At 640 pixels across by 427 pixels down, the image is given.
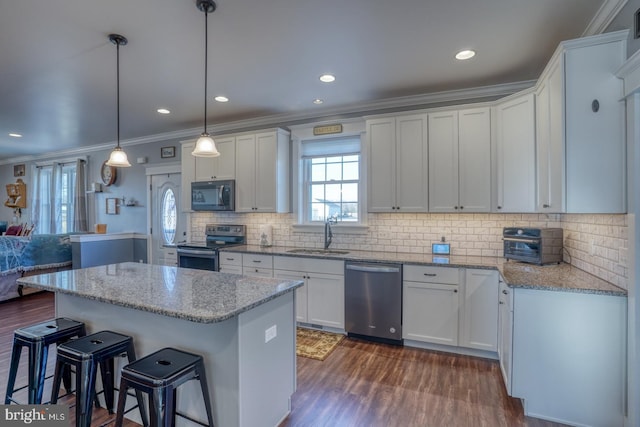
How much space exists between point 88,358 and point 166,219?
4.17 metres

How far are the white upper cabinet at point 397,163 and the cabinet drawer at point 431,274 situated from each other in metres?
0.67

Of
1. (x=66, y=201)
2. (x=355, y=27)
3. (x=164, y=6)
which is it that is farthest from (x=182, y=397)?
(x=66, y=201)

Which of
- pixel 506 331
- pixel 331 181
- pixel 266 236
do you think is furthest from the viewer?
pixel 266 236

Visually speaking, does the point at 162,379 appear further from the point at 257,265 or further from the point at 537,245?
the point at 537,245

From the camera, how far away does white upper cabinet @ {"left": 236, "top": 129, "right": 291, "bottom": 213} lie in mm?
4273

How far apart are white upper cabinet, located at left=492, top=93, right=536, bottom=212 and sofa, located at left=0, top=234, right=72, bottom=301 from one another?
22.0 ft

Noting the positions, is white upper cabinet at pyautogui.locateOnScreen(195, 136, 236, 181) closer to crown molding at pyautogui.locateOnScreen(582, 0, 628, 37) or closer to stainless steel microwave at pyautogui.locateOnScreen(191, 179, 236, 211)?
stainless steel microwave at pyautogui.locateOnScreen(191, 179, 236, 211)

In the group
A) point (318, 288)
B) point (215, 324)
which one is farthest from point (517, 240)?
point (215, 324)

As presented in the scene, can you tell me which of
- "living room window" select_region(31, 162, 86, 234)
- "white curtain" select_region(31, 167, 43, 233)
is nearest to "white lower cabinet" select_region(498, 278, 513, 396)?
"living room window" select_region(31, 162, 86, 234)

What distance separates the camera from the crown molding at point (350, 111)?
3.44 m

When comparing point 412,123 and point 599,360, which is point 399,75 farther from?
point 599,360

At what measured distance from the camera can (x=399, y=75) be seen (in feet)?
10.4

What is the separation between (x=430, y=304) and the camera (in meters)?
3.17

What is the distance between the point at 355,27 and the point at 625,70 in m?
1.68
